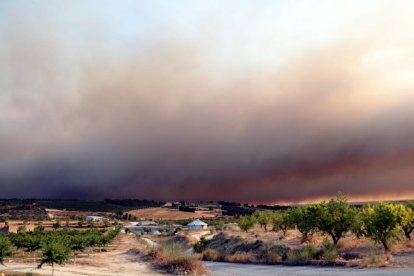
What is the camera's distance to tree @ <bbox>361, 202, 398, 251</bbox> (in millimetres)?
53594

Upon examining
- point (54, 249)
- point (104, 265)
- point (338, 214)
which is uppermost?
point (338, 214)

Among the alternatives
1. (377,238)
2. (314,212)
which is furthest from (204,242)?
(377,238)

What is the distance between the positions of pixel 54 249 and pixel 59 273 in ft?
19.1

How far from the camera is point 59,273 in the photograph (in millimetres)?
48000

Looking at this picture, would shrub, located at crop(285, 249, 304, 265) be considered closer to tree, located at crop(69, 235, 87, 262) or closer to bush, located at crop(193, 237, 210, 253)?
bush, located at crop(193, 237, 210, 253)

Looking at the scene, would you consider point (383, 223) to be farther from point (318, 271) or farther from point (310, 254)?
point (318, 271)

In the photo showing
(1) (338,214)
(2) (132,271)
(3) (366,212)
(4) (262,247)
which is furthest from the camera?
(4) (262,247)

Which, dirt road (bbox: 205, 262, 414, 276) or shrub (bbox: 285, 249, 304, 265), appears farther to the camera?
shrub (bbox: 285, 249, 304, 265)

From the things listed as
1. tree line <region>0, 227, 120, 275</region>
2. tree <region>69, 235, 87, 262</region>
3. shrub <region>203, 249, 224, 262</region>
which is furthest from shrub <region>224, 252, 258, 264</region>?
tree line <region>0, 227, 120, 275</region>

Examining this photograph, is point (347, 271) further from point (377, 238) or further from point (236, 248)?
point (236, 248)

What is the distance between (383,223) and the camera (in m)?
54.1

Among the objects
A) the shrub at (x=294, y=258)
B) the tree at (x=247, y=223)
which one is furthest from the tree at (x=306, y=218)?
the tree at (x=247, y=223)

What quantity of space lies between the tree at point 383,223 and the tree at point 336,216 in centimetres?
812

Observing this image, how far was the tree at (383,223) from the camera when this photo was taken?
176ft
